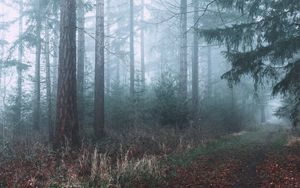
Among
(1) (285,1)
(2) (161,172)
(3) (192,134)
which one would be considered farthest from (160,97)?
(2) (161,172)

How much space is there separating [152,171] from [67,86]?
170 inches

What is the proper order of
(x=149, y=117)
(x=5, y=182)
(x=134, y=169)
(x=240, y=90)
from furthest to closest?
(x=240, y=90), (x=149, y=117), (x=134, y=169), (x=5, y=182)

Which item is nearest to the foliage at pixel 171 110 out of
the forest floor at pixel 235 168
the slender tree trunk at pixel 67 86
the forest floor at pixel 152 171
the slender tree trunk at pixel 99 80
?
the slender tree trunk at pixel 99 80

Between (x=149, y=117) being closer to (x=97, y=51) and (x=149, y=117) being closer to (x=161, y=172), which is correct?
(x=97, y=51)

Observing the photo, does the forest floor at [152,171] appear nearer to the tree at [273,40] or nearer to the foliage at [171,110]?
the tree at [273,40]

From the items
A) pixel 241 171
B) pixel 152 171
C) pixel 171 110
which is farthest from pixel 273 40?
pixel 152 171

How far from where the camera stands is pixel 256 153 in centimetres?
1233

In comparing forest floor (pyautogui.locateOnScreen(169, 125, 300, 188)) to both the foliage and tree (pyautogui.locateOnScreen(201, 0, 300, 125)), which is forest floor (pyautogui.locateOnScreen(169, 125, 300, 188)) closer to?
tree (pyautogui.locateOnScreen(201, 0, 300, 125))

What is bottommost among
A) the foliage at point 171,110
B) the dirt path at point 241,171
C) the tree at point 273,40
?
the dirt path at point 241,171

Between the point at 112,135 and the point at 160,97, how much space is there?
428 cm

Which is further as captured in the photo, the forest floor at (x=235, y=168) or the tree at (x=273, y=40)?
the tree at (x=273, y=40)

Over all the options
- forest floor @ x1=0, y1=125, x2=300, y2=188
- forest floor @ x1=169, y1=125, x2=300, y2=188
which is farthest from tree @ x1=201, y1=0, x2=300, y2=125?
forest floor @ x1=0, y1=125, x2=300, y2=188

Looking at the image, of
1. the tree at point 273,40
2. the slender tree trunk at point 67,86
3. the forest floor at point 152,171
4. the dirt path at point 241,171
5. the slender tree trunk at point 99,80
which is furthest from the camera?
the slender tree trunk at point 99,80

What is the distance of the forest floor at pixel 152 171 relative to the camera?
7203mm
